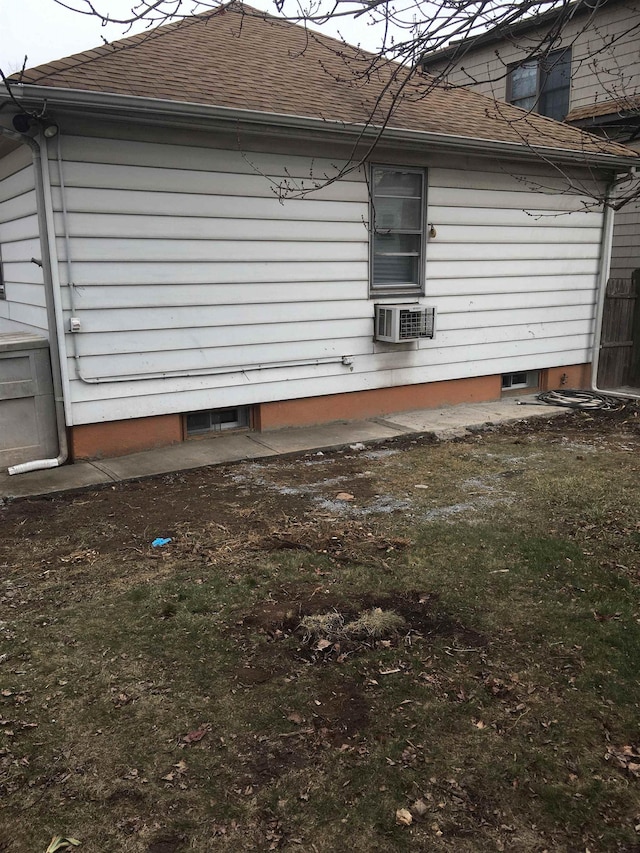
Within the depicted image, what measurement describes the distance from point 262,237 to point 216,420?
196 centimetres

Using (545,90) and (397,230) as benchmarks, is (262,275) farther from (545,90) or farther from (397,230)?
(545,90)

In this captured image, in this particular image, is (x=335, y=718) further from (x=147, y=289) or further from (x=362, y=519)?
(x=147, y=289)

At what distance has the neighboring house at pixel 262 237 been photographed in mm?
5902

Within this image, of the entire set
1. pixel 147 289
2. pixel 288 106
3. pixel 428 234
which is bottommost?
pixel 147 289

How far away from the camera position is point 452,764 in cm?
246

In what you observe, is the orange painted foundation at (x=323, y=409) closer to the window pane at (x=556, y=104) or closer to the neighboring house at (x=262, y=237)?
the neighboring house at (x=262, y=237)

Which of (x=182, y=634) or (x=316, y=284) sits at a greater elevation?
(x=316, y=284)

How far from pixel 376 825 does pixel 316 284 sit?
5.84 m

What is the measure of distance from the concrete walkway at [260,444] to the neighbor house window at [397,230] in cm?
155

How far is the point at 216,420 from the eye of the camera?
721 centimetres

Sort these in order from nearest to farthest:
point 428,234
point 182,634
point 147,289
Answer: point 182,634, point 147,289, point 428,234

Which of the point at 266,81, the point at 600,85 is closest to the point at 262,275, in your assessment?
the point at 266,81

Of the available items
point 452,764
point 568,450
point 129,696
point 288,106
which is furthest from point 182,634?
point 288,106

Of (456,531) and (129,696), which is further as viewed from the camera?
(456,531)
